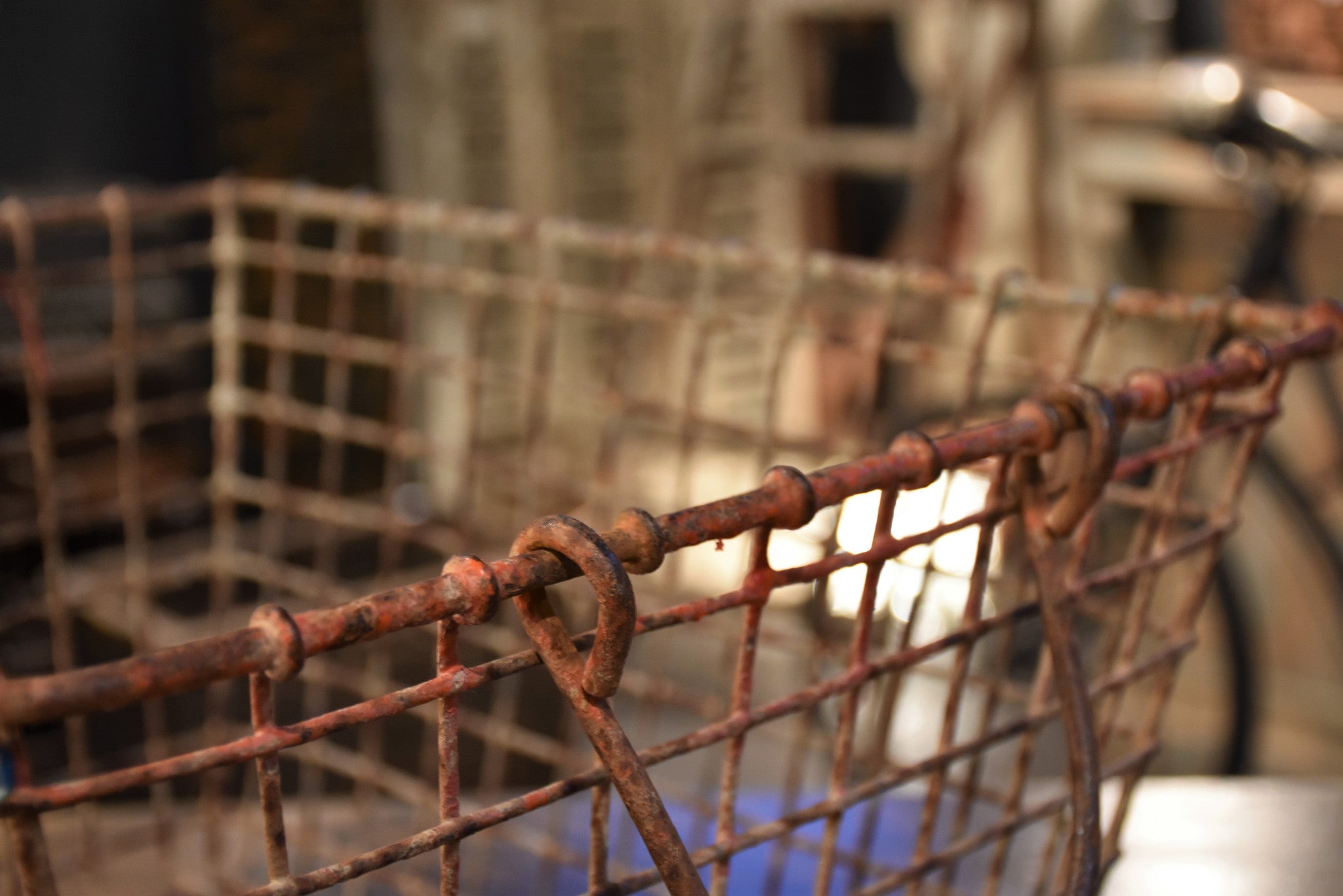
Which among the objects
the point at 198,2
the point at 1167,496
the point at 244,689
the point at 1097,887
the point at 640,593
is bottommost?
the point at 244,689

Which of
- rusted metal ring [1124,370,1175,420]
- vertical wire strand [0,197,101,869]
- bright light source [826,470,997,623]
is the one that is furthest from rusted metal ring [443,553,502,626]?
bright light source [826,470,997,623]

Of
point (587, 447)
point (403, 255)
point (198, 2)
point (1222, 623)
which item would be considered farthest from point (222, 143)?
point (1222, 623)

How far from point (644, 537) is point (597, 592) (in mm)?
19

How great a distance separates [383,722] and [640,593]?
1.55 feet

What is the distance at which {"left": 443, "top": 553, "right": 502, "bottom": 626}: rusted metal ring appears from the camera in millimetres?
300

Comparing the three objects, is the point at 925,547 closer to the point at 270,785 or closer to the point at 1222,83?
the point at 1222,83

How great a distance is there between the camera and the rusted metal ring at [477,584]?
300mm

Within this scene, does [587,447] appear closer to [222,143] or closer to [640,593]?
[222,143]

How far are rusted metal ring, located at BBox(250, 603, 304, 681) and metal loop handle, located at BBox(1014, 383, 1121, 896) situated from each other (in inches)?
10.1

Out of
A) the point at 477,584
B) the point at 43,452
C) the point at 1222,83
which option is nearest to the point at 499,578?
the point at 477,584

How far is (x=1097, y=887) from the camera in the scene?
45 centimetres

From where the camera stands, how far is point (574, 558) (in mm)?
314

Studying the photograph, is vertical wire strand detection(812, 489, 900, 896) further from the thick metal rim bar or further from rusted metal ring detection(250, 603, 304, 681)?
rusted metal ring detection(250, 603, 304, 681)

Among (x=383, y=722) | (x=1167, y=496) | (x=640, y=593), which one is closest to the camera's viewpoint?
(x=1167, y=496)
